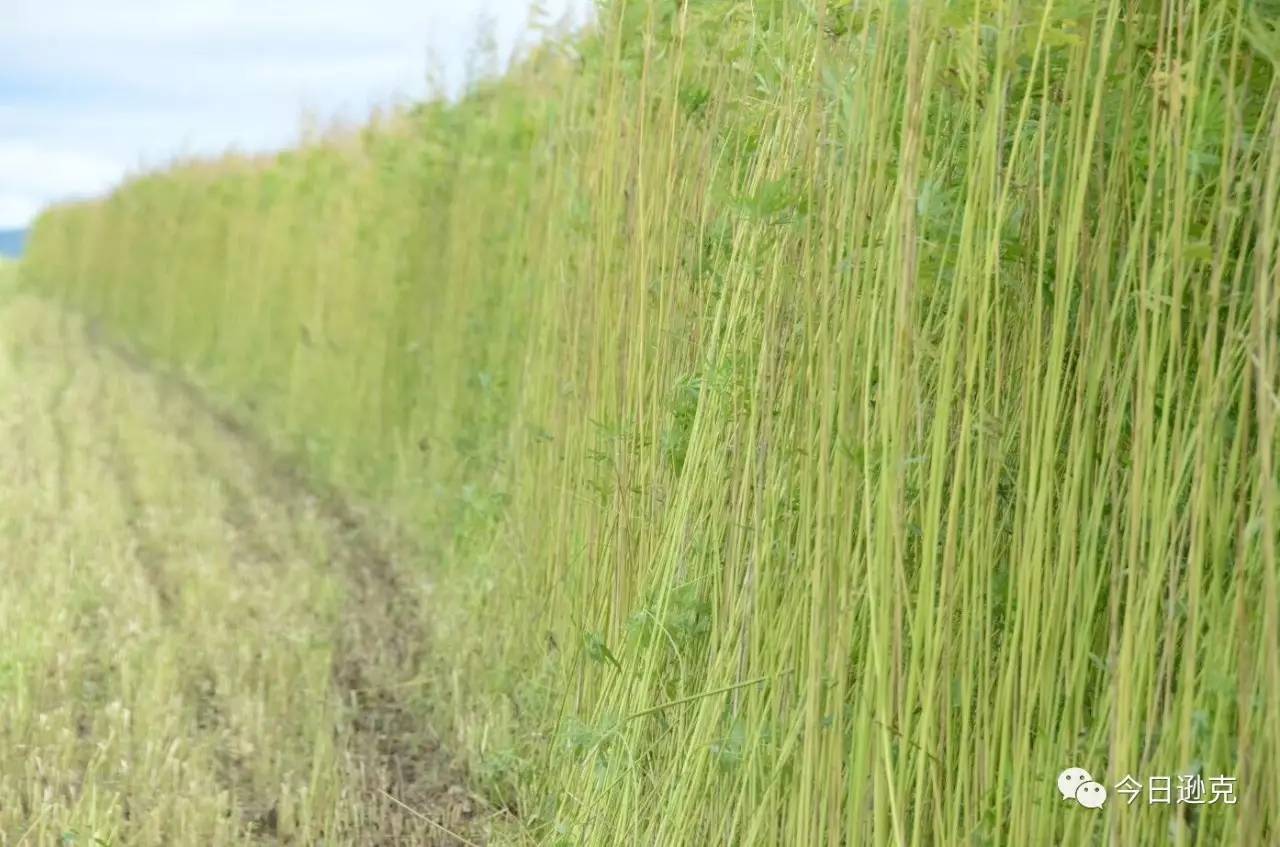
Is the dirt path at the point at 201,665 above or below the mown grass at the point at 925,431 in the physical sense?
below

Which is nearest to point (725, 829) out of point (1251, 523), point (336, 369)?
point (1251, 523)

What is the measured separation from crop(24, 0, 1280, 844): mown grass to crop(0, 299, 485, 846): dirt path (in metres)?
0.40

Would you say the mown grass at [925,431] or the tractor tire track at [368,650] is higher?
the mown grass at [925,431]

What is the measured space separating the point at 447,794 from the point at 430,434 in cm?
203

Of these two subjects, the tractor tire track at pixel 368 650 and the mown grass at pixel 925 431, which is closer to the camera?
the mown grass at pixel 925 431

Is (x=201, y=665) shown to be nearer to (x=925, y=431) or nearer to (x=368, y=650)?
(x=368, y=650)

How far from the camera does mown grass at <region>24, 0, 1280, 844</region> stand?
123 cm

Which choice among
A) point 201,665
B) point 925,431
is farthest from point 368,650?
point 925,431

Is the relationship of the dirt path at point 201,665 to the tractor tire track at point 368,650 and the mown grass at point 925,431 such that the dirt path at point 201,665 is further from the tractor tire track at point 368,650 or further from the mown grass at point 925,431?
the mown grass at point 925,431

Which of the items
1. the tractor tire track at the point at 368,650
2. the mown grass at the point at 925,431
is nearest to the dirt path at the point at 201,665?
the tractor tire track at the point at 368,650

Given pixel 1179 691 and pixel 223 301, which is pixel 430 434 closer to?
pixel 1179 691

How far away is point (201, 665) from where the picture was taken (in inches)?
125

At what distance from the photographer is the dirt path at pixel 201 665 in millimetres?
2434

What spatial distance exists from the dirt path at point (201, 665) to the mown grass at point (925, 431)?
396 millimetres
